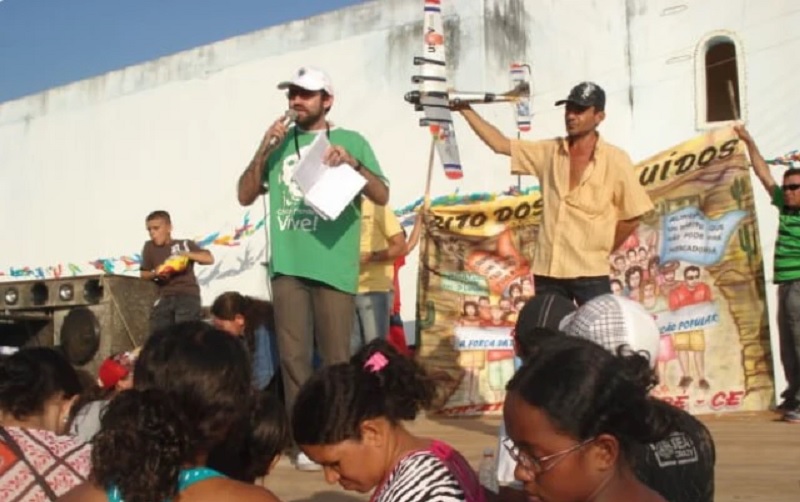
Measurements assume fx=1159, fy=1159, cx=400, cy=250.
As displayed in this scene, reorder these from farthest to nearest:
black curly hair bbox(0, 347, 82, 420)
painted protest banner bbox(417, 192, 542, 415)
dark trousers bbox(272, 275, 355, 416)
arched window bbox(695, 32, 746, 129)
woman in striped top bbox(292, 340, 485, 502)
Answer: arched window bbox(695, 32, 746, 129) → painted protest banner bbox(417, 192, 542, 415) → dark trousers bbox(272, 275, 355, 416) → black curly hair bbox(0, 347, 82, 420) → woman in striped top bbox(292, 340, 485, 502)

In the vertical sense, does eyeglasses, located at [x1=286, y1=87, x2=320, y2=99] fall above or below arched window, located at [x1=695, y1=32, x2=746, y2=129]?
below

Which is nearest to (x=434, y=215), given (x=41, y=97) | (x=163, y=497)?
(x=163, y=497)

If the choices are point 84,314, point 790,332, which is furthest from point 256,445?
point 84,314

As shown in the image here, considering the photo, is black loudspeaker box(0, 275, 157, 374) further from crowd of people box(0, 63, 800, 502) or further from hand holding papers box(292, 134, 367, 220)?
hand holding papers box(292, 134, 367, 220)

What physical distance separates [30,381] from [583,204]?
2.67 m

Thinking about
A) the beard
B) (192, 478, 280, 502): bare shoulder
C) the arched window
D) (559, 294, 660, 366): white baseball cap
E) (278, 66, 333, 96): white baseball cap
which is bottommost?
(192, 478, 280, 502): bare shoulder

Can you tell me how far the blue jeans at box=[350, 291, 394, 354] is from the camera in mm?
7316

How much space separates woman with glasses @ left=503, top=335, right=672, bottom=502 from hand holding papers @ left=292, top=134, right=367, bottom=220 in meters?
2.85

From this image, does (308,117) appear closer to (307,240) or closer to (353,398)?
(307,240)

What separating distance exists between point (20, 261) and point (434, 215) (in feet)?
38.9

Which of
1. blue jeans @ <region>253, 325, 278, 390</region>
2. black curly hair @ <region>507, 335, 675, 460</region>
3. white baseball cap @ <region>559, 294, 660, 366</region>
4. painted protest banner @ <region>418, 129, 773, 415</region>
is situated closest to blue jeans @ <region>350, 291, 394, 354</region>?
painted protest banner @ <region>418, 129, 773, 415</region>

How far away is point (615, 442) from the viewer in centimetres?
217

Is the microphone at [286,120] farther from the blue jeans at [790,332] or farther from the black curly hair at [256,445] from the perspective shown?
the blue jeans at [790,332]

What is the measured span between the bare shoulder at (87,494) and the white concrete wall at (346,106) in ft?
32.4
